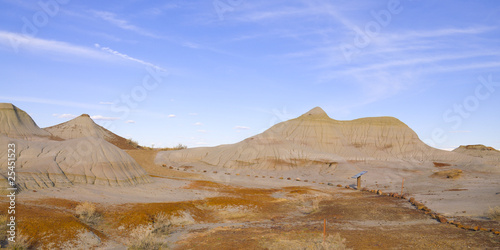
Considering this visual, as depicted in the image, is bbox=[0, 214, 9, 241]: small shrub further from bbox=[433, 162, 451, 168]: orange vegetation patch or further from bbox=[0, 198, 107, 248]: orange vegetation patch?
bbox=[433, 162, 451, 168]: orange vegetation patch

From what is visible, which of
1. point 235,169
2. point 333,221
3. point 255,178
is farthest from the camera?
point 235,169

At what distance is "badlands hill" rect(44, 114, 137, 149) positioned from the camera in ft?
246

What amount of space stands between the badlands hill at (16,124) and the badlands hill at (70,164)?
38.6 metres

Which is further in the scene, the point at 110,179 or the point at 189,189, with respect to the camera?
the point at 189,189

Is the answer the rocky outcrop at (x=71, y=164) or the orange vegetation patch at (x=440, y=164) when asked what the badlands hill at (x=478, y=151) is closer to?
the orange vegetation patch at (x=440, y=164)

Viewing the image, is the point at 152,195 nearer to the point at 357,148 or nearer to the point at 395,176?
the point at 395,176

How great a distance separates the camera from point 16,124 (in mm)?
62219

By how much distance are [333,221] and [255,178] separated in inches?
1024

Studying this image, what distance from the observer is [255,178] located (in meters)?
44.1

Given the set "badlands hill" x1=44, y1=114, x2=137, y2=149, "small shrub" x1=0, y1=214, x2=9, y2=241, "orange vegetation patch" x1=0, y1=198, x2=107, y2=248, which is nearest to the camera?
"small shrub" x1=0, y1=214, x2=9, y2=241

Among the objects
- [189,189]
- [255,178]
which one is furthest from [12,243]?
[255,178]

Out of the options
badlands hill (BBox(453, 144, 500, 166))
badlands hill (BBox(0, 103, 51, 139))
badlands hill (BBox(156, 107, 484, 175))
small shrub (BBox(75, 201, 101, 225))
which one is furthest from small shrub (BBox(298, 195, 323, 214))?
badlands hill (BBox(453, 144, 500, 166))

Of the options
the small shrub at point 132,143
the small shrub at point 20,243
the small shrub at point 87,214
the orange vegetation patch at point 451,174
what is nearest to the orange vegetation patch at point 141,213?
the small shrub at point 87,214

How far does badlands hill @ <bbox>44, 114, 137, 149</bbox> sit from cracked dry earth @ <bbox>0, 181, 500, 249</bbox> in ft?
193
